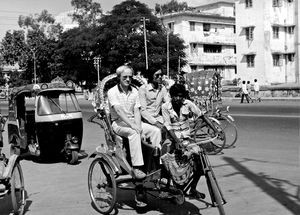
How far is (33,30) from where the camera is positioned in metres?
69.8

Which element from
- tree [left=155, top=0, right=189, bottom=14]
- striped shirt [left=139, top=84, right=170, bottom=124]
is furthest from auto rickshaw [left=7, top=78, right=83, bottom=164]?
tree [left=155, top=0, right=189, bottom=14]

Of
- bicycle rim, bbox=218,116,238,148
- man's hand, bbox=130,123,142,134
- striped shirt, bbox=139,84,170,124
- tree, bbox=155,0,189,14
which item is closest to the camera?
man's hand, bbox=130,123,142,134

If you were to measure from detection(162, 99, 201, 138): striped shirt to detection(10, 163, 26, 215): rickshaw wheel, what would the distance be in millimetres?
2028

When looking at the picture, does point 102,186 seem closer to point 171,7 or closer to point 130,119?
point 130,119

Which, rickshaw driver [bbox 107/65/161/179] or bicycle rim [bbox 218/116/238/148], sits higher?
rickshaw driver [bbox 107/65/161/179]

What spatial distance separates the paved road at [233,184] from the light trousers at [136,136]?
76 cm

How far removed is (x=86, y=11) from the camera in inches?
2645

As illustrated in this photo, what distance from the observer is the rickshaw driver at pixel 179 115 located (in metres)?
5.61

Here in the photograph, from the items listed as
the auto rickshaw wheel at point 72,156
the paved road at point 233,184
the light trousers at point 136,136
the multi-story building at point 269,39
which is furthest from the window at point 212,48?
the light trousers at point 136,136

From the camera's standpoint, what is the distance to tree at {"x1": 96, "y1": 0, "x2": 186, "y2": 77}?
2034 inches

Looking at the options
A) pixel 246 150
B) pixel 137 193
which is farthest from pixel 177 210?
pixel 246 150

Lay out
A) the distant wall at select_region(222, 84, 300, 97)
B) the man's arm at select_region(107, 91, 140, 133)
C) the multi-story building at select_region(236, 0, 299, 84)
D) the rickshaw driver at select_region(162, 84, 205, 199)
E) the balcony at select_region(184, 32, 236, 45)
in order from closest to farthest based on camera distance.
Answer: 1. the rickshaw driver at select_region(162, 84, 205, 199)
2. the man's arm at select_region(107, 91, 140, 133)
3. the distant wall at select_region(222, 84, 300, 97)
4. the multi-story building at select_region(236, 0, 299, 84)
5. the balcony at select_region(184, 32, 236, 45)

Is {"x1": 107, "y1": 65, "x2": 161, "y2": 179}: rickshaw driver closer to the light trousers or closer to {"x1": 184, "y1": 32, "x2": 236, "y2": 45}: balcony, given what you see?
the light trousers

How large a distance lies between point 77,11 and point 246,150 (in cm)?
6041
